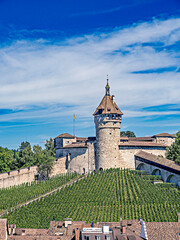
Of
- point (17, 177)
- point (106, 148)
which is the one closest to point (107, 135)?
point (106, 148)

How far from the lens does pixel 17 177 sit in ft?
188

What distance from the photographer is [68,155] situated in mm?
63906

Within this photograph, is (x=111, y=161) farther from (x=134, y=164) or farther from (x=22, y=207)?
(x=22, y=207)

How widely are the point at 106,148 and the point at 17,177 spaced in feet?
52.0

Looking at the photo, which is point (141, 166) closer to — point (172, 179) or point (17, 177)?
point (172, 179)

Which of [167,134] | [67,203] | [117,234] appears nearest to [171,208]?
[67,203]

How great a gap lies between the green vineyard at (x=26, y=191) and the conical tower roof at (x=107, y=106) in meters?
12.0

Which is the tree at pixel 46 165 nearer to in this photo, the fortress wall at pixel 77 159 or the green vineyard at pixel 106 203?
the fortress wall at pixel 77 159

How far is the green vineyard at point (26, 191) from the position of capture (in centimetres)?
4550

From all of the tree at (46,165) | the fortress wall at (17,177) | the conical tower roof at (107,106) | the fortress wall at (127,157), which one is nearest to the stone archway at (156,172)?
the fortress wall at (127,157)

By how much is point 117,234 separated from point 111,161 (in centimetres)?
3350

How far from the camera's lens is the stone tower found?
5716 cm

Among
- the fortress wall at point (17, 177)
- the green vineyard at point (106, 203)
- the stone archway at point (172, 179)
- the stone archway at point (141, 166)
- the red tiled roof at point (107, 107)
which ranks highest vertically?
the red tiled roof at point (107, 107)

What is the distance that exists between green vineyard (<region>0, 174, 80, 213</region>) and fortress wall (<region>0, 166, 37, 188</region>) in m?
1.43
